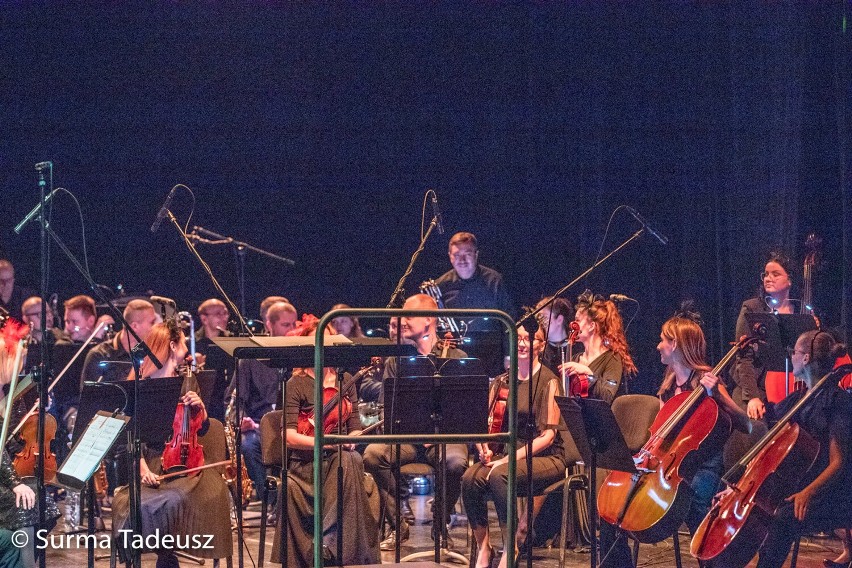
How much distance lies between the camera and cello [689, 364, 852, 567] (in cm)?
489

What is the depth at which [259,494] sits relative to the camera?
802 centimetres

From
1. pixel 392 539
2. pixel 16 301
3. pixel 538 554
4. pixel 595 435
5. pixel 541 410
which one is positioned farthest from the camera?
pixel 16 301

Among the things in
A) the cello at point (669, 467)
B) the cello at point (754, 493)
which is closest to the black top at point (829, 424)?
the cello at point (754, 493)

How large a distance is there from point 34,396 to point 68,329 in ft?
9.62

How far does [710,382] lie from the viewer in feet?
16.4

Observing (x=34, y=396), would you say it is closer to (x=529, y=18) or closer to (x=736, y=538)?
(x=736, y=538)

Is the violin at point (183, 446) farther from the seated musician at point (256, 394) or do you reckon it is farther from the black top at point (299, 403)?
the seated musician at point (256, 394)

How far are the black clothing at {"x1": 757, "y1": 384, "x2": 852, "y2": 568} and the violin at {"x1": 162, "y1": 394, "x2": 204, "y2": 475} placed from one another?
9.44 feet

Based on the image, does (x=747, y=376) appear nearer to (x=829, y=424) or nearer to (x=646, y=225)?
(x=829, y=424)

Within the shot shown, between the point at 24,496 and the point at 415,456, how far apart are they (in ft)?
7.97

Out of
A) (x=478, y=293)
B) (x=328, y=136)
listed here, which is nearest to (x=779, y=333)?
(x=478, y=293)

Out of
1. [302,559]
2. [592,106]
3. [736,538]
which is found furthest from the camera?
[592,106]

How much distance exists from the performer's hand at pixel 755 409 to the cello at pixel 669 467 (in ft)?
4.38

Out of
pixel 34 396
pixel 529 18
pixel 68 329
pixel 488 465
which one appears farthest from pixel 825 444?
pixel 68 329
